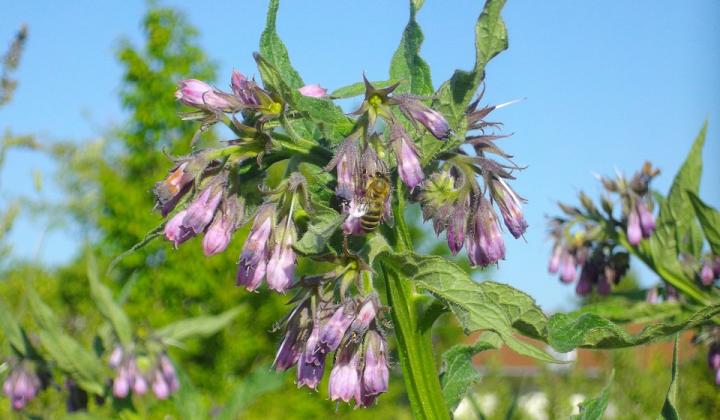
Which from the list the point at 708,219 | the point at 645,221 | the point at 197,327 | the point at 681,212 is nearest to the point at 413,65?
the point at 708,219

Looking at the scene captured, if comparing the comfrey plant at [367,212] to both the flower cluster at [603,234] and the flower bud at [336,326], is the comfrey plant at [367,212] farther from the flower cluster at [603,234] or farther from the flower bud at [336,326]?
the flower cluster at [603,234]

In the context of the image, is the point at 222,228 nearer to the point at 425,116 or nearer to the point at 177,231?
the point at 177,231

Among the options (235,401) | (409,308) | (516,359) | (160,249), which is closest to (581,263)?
(235,401)

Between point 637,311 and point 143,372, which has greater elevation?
point 637,311

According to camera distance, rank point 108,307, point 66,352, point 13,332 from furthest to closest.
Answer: point 108,307 → point 13,332 → point 66,352

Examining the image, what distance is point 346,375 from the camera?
5.85 feet

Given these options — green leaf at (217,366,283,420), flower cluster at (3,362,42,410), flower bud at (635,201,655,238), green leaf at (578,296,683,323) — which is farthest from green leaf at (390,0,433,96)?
flower cluster at (3,362,42,410)

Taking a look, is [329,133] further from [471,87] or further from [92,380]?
[92,380]

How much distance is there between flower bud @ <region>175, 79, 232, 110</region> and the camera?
1807 mm

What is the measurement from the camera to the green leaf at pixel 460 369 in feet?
6.33

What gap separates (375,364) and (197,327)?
9.02 feet

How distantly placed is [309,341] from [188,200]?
44 centimetres

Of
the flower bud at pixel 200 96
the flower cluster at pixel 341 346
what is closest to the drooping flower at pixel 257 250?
the flower cluster at pixel 341 346

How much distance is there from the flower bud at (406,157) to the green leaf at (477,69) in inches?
3.4
